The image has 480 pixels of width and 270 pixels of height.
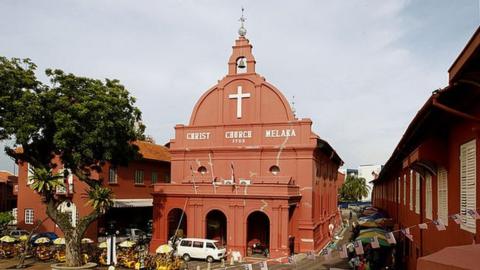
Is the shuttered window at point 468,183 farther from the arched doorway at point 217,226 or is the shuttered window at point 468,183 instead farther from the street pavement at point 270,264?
the arched doorway at point 217,226

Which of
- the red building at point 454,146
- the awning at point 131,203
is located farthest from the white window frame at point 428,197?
the awning at point 131,203

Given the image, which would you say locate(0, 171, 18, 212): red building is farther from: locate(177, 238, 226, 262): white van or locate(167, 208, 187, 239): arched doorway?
locate(177, 238, 226, 262): white van

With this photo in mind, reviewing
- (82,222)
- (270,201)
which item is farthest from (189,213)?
(82,222)

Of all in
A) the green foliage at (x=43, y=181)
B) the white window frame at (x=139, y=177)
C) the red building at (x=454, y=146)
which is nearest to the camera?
the red building at (x=454, y=146)

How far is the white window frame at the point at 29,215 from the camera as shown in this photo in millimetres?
36812

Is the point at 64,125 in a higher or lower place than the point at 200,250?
higher

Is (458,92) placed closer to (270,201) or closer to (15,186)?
(270,201)

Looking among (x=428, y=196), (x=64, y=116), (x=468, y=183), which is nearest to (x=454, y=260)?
(x=468, y=183)

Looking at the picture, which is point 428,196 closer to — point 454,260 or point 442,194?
point 442,194

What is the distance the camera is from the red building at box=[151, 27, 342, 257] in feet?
96.1

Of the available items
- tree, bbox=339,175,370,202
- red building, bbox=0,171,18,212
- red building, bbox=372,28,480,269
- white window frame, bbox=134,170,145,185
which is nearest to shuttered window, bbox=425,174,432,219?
red building, bbox=372,28,480,269

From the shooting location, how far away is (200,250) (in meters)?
27.9

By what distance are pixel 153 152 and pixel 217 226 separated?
14729 millimetres

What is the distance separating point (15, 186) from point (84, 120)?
30.9 m
